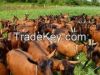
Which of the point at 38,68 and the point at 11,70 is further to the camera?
the point at 11,70

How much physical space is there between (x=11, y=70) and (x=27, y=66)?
63 cm

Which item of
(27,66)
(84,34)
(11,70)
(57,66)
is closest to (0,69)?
(11,70)

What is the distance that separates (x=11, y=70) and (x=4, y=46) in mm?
874

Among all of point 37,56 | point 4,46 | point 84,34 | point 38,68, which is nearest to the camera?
point 38,68

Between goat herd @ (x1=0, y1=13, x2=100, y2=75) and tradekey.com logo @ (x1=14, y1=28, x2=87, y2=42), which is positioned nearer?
goat herd @ (x1=0, y1=13, x2=100, y2=75)

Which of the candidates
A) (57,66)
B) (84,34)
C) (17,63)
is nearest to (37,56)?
(17,63)

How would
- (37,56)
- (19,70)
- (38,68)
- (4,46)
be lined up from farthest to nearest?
(4,46) → (37,56) → (19,70) → (38,68)

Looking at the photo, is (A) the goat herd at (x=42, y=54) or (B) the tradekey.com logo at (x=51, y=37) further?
(B) the tradekey.com logo at (x=51, y=37)

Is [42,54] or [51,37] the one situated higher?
[42,54]

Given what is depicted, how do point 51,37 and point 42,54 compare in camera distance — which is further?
point 51,37

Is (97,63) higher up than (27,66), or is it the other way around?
(27,66)

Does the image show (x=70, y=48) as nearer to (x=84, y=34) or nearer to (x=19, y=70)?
(x=19, y=70)

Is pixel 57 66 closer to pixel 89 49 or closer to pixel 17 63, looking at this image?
pixel 17 63

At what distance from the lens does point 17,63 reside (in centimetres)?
707
